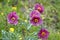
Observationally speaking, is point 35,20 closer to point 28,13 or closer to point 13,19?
→ point 13,19

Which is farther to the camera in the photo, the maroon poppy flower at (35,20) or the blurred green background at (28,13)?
the blurred green background at (28,13)

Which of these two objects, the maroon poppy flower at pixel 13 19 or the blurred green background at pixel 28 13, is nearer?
the maroon poppy flower at pixel 13 19

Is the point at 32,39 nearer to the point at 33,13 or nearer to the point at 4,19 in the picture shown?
the point at 33,13

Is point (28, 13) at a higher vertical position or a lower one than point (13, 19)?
lower

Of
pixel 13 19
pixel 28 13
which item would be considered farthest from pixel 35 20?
pixel 28 13

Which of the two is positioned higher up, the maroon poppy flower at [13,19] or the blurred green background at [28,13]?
the maroon poppy flower at [13,19]

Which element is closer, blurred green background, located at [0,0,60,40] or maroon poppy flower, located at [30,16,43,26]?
maroon poppy flower, located at [30,16,43,26]

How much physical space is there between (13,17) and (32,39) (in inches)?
13.0

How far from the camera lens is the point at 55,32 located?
3.49 meters

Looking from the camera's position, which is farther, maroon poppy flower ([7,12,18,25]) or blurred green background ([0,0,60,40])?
blurred green background ([0,0,60,40])

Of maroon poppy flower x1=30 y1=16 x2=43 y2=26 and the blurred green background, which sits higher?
maroon poppy flower x1=30 y1=16 x2=43 y2=26

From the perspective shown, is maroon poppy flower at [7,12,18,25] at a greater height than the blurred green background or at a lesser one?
greater

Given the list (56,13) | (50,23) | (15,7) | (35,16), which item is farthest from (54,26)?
(35,16)

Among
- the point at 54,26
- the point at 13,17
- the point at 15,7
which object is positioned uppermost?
the point at 13,17
